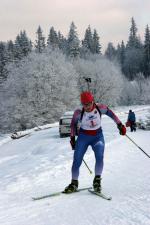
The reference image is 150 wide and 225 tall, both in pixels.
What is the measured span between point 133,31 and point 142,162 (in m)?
111

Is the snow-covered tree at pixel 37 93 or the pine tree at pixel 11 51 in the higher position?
the pine tree at pixel 11 51

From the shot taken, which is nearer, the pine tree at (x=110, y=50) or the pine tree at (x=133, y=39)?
the pine tree at (x=133, y=39)

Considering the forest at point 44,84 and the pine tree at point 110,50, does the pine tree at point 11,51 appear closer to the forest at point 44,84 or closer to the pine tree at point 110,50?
the forest at point 44,84

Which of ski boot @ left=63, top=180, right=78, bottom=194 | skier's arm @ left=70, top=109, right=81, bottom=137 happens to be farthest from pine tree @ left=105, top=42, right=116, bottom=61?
ski boot @ left=63, top=180, right=78, bottom=194

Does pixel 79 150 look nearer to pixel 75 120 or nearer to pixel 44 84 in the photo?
pixel 75 120

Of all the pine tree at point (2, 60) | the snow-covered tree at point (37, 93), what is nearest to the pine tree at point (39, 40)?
the pine tree at point (2, 60)

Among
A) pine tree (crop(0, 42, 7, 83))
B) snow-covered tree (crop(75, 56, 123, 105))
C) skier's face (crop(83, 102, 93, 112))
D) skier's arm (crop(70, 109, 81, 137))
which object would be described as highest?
pine tree (crop(0, 42, 7, 83))

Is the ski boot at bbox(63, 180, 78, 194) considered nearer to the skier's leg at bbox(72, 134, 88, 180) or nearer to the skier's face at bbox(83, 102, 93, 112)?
the skier's leg at bbox(72, 134, 88, 180)

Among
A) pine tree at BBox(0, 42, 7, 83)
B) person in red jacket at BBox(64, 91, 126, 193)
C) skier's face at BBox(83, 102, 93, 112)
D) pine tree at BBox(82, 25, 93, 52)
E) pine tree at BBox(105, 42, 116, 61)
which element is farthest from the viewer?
pine tree at BBox(105, 42, 116, 61)

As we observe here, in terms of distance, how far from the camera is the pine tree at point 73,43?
84444 mm

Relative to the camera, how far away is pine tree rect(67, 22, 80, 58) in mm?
84444

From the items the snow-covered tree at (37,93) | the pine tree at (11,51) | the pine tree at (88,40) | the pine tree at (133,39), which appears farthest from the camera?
the pine tree at (133,39)

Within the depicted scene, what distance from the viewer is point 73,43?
8594 cm

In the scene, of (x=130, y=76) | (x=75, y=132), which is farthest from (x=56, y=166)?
(x=130, y=76)
